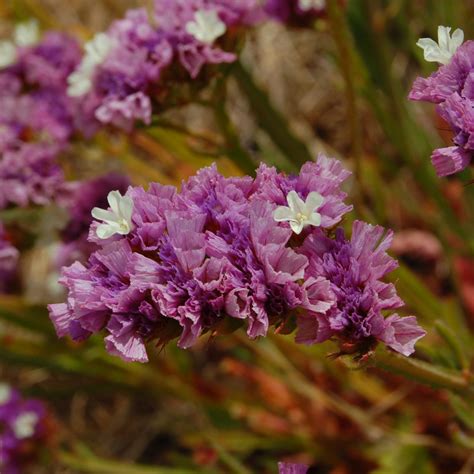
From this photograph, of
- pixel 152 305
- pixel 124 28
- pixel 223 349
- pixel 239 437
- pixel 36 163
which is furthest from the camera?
pixel 223 349

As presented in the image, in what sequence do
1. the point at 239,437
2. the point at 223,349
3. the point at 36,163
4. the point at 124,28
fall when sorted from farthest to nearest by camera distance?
the point at 223,349 → the point at 239,437 → the point at 36,163 → the point at 124,28

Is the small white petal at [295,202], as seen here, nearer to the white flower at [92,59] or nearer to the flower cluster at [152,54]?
the flower cluster at [152,54]

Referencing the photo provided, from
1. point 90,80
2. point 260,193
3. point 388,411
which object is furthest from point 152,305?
point 388,411

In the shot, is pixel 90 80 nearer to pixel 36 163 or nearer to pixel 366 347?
pixel 36 163

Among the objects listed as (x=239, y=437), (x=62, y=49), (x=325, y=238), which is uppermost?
(x=325, y=238)

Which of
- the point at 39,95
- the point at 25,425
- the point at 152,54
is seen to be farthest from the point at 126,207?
the point at 25,425

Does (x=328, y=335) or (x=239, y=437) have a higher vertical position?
(x=328, y=335)

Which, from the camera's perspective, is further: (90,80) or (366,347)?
(90,80)
